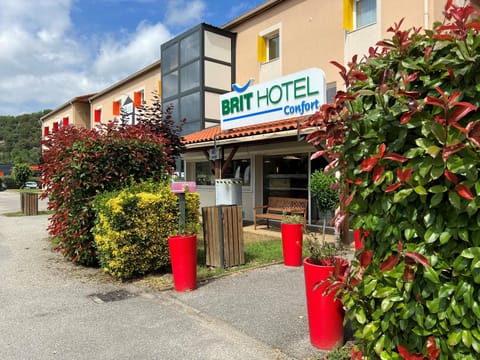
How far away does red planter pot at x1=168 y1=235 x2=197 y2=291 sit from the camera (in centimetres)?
490

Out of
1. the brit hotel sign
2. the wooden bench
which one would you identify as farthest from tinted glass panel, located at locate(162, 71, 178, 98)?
the wooden bench

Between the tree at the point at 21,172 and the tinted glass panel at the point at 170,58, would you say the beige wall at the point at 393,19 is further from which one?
the tree at the point at 21,172

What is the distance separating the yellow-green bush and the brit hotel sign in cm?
379

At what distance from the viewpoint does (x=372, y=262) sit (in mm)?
2350

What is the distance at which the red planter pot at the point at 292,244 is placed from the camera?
20.2 ft

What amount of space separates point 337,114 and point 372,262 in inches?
39.6

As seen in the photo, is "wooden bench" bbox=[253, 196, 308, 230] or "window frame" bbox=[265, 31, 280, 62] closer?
"wooden bench" bbox=[253, 196, 308, 230]

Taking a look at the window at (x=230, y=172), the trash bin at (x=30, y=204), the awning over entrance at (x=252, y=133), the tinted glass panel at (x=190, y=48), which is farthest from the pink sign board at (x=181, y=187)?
the trash bin at (x=30, y=204)

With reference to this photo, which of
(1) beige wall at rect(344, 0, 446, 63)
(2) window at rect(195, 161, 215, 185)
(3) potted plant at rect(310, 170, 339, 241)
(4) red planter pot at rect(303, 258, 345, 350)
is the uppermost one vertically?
(1) beige wall at rect(344, 0, 446, 63)

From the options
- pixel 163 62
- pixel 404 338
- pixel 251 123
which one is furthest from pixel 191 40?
pixel 404 338

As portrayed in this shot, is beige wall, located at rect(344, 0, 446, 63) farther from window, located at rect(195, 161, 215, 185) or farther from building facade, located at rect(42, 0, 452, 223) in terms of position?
window, located at rect(195, 161, 215, 185)

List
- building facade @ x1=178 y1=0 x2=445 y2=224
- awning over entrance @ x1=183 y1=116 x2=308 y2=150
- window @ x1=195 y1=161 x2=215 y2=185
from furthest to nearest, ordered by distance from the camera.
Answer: window @ x1=195 y1=161 x2=215 y2=185 < building facade @ x1=178 y1=0 x2=445 y2=224 < awning over entrance @ x1=183 y1=116 x2=308 y2=150

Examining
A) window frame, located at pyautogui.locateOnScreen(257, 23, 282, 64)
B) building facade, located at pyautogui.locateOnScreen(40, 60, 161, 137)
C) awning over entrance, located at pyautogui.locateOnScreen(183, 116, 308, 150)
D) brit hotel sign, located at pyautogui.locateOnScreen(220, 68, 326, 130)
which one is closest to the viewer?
brit hotel sign, located at pyautogui.locateOnScreen(220, 68, 326, 130)

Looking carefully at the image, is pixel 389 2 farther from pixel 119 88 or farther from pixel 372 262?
pixel 119 88
